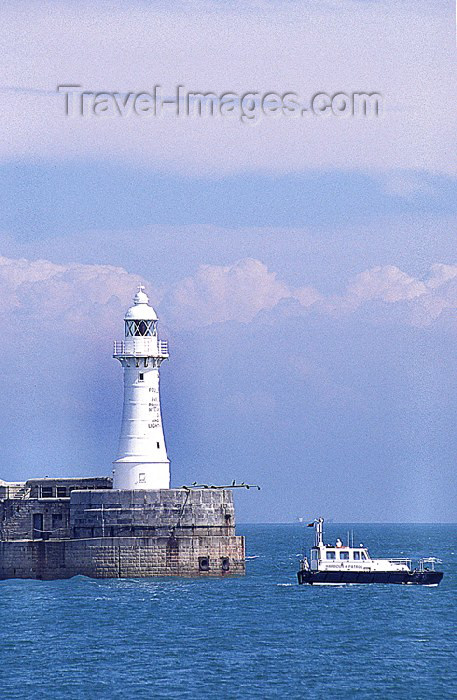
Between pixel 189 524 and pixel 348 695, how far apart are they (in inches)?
1169

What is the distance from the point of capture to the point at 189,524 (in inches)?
3297

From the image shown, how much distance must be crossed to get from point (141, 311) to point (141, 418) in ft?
20.2

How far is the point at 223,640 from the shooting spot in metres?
66.9

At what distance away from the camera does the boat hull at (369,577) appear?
87.8 meters

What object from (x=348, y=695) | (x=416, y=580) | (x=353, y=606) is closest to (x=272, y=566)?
(x=416, y=580)

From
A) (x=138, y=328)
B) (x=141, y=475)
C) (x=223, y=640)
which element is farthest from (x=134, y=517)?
(x=223, y=640)

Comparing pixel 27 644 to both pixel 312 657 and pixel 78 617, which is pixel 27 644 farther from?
pixel 312 657

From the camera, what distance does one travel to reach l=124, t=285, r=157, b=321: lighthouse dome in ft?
286

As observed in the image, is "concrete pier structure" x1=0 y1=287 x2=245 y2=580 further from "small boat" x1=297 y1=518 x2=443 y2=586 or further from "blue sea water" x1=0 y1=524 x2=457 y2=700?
"small boat" x1=297 y1=518 x2=443 y2=586

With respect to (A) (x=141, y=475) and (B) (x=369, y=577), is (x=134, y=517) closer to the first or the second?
(A) (x=141, y=475)

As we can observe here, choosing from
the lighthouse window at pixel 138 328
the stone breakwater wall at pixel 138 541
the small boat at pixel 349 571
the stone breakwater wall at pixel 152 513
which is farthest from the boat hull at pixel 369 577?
the lighthouse window at pixel 138 328

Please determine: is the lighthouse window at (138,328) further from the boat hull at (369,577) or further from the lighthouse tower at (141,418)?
the boat hull at (369,577)

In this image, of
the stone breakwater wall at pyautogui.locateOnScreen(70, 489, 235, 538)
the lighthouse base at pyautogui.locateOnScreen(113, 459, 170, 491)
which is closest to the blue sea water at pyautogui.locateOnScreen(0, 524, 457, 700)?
the stone breakwater wall at pyautogui.locateOnScreen(70, 489, 235, 538)

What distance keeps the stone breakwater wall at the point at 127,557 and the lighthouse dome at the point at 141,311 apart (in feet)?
40.8
